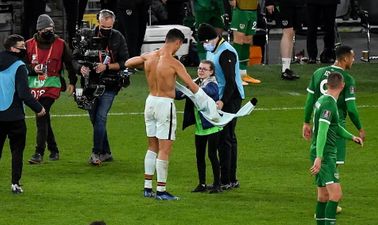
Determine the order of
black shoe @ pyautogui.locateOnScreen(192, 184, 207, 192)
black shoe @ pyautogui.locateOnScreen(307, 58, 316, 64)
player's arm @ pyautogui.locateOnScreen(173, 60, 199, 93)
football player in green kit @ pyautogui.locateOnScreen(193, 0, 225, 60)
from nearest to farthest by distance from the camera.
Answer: player's arm @ pyautogui.locateOnScreen(173, 60, 199, 93) → black shoe @ pyautogui.locateOnScreen(192, 184, 207, 192) → football player in green kit @ pyautogui.locateOnScreen(193, 0, 225, 60) → black shoe @ pyautogui.locateOnScreen(307, 58, 316, 64)

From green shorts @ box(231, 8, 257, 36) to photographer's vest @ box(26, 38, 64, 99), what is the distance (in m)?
6.35

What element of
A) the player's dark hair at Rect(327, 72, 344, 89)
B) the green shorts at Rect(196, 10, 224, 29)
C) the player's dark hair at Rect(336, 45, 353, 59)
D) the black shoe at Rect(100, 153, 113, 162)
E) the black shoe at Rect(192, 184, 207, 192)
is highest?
the player's dark hair at Rect(336, 45, 353, 59)

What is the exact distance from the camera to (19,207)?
17.0 metres

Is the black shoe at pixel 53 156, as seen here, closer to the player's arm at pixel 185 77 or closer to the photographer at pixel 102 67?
the photographer at pixel 102 67

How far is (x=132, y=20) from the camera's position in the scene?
2719 cm

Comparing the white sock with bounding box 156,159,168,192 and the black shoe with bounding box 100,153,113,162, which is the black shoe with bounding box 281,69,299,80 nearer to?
the black shoe with bounding box 100,153,113,162

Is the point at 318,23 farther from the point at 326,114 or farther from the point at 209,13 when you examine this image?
the point at 326,114

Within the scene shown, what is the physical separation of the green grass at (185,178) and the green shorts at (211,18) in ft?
5.40

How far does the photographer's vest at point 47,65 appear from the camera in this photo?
19.7 metres

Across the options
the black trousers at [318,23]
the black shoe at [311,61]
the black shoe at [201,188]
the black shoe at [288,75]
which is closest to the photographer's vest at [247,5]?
the black shoe at [288,75]

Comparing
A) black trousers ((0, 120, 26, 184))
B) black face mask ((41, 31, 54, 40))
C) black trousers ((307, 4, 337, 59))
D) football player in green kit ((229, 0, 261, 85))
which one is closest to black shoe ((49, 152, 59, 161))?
black face mask ((41, 31, 54, 40))

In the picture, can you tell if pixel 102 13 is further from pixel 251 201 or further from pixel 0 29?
pixel 0 29

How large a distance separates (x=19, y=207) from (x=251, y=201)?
2.91 m

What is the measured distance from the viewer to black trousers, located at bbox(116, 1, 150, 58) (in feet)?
88.9
